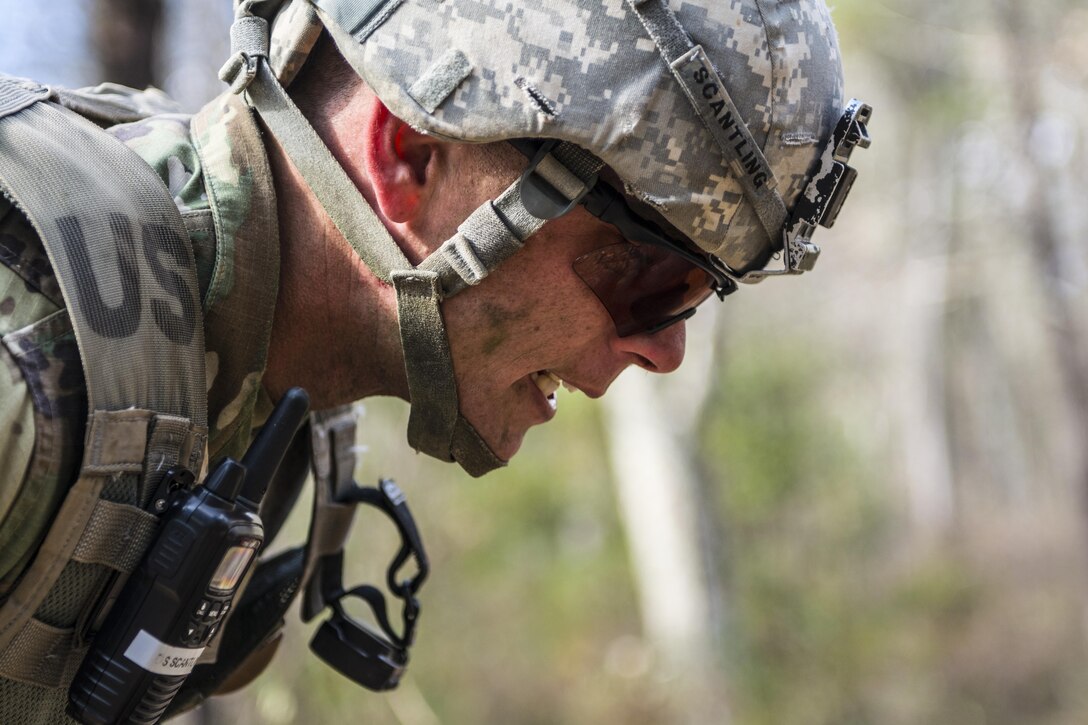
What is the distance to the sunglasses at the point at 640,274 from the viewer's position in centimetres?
192

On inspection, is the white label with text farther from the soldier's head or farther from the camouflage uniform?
the soldier's head

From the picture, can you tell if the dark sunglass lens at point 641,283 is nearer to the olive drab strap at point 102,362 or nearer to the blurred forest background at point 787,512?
the olive drab strap at point 102,362

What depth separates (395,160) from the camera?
1934mm

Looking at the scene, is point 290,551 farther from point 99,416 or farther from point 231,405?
point 99,416

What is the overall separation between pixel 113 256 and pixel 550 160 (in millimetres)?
711

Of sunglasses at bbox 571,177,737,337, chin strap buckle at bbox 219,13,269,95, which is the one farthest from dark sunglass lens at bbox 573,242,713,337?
chin strap buckle at bbox 219,13,269,95

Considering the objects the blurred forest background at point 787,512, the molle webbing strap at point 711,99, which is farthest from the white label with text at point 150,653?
the blurred forest background at point 787,512

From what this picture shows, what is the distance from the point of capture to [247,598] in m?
2.43

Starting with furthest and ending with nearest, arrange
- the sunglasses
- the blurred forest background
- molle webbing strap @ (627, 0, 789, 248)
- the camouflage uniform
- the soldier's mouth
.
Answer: the blurred forest background
the soldier's mouth
the sunglasses
molle webbing strap @ (627, 0, 789, 248)
the camouflage uniform

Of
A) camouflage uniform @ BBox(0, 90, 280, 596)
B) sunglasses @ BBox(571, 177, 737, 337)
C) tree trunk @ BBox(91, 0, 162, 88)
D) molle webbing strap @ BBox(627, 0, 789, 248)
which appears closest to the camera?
camouflage uniform @ BBox(0, 90, 280, 596)

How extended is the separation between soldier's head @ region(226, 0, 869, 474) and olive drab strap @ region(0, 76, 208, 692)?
377 mm

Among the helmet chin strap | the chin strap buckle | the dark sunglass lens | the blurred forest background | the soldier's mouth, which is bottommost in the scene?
the blurred forest background

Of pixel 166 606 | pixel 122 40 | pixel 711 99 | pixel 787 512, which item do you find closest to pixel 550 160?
pixel 711 99

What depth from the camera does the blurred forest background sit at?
8648 millimetres
